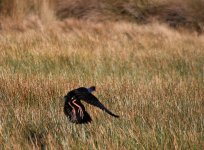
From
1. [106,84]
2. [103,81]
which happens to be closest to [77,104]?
[106,84]

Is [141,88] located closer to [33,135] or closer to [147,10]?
[33,135]

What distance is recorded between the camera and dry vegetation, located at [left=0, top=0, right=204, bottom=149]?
3473 millimetres

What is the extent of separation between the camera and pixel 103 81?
6203mm

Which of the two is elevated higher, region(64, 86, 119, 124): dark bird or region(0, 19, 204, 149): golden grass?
region(64, 86, 119, 124): dark bird

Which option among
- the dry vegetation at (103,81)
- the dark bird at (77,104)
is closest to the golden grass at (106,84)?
the dry vegetation at (103,81)

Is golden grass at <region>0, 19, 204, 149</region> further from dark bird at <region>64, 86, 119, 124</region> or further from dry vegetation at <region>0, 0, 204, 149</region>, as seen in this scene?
dark bird at <region>64, 86, 119, 124</region>

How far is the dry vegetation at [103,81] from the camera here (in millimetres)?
3473

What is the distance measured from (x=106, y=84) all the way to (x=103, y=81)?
1.28 ft

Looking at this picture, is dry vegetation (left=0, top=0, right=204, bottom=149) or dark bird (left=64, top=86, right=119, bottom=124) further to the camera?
dry vegetation (left=0, top=0, right=204, bottom=149)

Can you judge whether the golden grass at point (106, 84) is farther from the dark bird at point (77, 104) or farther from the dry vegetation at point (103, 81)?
the dark bird at point (77, 104)

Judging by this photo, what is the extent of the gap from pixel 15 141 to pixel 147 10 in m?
9.86

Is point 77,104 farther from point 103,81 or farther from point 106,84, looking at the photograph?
point 103,81

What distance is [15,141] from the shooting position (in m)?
3.44

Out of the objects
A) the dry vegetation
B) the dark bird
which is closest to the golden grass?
the dry vegetation
